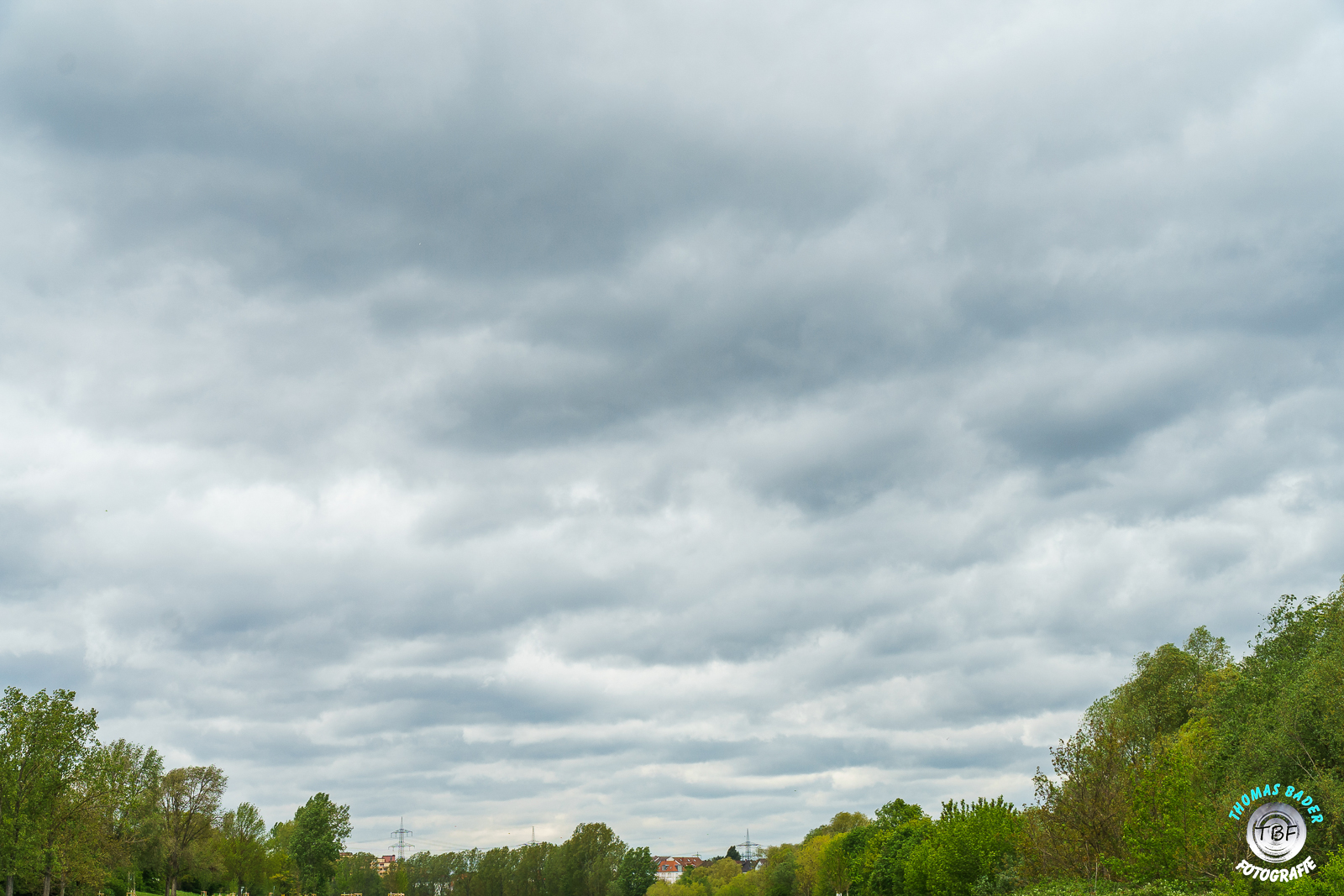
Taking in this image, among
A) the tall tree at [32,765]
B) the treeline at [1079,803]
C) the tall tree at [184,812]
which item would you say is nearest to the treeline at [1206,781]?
the treeline at [1079,803]

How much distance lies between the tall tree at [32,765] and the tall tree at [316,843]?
72.2 metres

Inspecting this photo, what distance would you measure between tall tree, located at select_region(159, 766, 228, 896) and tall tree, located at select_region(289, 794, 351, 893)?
20.8 meters

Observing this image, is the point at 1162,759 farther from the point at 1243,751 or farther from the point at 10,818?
the point at 10,818

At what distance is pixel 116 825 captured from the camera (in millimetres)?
115625

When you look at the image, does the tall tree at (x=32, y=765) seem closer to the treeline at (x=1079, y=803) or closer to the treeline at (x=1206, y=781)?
the treeline at (x=1079, y=803)

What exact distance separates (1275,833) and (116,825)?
120407 mm

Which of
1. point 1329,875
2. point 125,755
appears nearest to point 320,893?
point 125,755

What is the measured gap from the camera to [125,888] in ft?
351

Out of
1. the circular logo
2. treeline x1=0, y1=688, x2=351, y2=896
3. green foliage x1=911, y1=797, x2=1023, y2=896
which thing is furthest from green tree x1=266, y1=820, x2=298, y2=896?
the circular logo

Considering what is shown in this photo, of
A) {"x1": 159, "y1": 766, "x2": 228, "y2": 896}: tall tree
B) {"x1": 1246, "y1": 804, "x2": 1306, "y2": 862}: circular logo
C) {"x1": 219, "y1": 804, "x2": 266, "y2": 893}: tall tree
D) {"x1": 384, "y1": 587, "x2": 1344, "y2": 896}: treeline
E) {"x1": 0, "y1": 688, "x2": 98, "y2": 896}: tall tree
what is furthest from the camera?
{"x1": 219, "y1": 804, "x2": 266, "y2": 893}: tall tree

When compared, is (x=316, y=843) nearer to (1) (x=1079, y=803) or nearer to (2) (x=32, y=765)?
(2) (x=32, y=765)

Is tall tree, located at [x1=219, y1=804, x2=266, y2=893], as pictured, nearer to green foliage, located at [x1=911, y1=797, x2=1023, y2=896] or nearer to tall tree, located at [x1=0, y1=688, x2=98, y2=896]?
tall tree, located at [x1=0, y1=688, x2=98, y2=896]

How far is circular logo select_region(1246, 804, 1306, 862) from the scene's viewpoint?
41.4 m

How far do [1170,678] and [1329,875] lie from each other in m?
68.2
